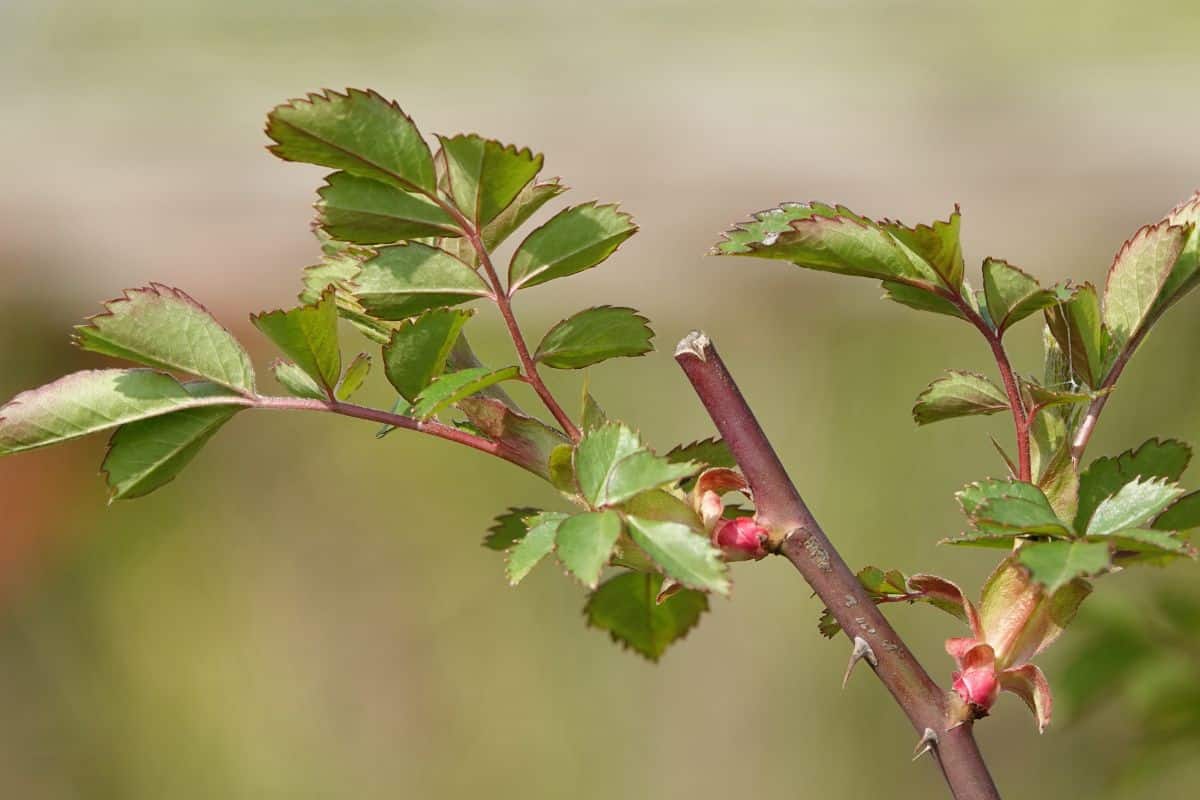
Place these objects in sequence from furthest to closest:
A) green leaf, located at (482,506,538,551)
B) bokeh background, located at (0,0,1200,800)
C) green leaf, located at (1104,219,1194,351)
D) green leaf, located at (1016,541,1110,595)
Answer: bokeh background, located at (0,0,1200,800), green leaf, located at (482,506,538,551), green leaf, located at (1104,219,1194,351), green leaf, located at (1016,541,1110,595)

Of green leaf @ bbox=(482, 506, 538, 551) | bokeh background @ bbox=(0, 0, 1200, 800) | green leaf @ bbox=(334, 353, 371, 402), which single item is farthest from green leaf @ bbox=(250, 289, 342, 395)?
bokeh background @ bbox=(0, 0, 1200, 800)

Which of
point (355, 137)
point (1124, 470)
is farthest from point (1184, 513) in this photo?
point (355, 137)

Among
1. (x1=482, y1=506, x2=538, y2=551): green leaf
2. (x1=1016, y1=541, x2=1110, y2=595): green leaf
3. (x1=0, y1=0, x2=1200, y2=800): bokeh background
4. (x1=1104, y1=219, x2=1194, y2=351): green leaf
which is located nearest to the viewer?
(x1=1016, y1=541, x2=1110, y2=595): green leaf

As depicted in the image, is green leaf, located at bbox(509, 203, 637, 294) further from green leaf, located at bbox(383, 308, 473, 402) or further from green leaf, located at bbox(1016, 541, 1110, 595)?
green leaf, located at bbox(1016, 541, 1110, 595)

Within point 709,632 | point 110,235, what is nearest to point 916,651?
point 709,632

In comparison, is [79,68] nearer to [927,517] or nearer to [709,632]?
[709,632]

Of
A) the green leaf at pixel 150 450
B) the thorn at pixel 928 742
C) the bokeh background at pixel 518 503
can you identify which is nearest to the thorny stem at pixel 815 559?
the thorn at pixel 928 742

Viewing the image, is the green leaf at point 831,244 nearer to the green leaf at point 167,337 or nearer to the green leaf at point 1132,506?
the green leaf at point 1132,506
